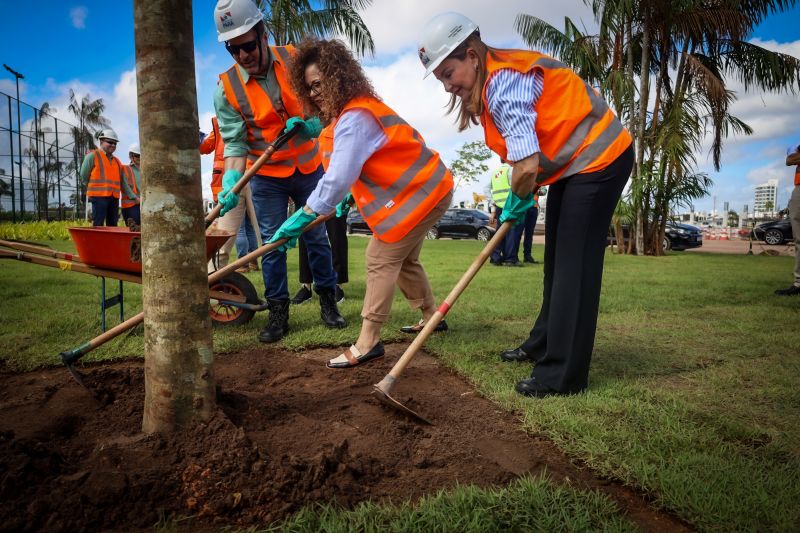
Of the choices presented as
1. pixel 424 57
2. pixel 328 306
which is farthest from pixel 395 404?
pixel 328 306

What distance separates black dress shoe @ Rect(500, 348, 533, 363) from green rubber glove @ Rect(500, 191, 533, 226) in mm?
1009

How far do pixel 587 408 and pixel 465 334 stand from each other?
1.65 m

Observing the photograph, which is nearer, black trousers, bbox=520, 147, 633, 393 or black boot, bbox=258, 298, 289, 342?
black trousers, bbox=520, 147, 633, 393

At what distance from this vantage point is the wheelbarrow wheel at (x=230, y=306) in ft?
13.8

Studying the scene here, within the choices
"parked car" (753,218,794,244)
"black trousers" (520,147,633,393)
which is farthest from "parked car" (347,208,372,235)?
"black trousers" (520,147,633,393)

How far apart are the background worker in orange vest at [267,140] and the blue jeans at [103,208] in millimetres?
7580

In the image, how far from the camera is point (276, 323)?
3.98 meters

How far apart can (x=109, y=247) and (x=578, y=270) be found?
2967 mm

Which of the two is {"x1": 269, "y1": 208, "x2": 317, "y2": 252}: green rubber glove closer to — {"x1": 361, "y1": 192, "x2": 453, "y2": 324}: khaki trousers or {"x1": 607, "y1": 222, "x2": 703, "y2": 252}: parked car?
{"x1": 361, "y1": 192, "x2": 453, "y2": 324}: khaki trousers

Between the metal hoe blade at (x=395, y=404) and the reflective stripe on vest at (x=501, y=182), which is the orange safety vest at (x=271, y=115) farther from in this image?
the reflective stripe on vest at (x=501, y=182)

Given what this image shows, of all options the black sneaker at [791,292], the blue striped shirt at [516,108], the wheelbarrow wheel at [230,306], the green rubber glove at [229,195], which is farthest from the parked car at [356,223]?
the blue striped shirt at [516,108]

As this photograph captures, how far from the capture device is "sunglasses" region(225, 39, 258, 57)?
3.44 m

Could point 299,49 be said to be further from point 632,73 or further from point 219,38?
point 632,73

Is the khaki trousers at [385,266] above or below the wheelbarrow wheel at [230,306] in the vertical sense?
above
